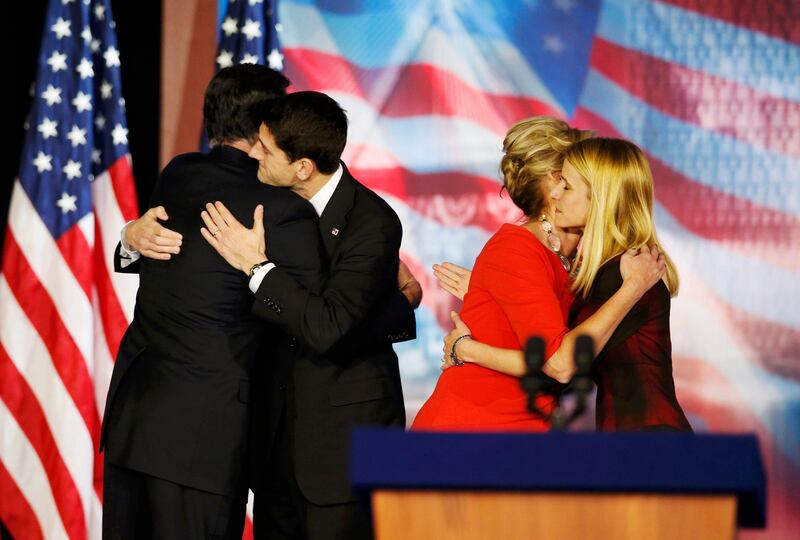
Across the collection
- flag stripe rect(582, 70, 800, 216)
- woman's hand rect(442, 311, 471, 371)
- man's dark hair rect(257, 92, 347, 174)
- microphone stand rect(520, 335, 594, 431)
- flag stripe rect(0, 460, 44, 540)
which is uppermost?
flag stripe rect(582, 70, 800, 216)

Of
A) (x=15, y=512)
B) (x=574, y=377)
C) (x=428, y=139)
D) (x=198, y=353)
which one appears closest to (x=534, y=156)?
(x=198, y=353)

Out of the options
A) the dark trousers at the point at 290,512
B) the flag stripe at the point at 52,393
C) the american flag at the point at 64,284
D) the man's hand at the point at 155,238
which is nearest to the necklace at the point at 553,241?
the dark trousers at the point at 290,512

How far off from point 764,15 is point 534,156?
267cm

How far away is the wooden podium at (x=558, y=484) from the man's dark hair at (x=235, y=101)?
1.65 metres

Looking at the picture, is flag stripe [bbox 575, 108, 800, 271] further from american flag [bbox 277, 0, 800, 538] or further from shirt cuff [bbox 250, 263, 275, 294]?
shirt cuff [bbox 250, 263, 275, 294]

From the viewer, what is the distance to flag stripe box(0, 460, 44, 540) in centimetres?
465

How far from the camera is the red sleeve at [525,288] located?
2619 millimetres

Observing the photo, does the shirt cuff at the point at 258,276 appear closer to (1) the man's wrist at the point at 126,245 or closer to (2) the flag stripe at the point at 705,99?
(1) the man's wrist at the point at 126,245

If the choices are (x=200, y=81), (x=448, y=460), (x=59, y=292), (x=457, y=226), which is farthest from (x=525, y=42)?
(x=448, y=460)

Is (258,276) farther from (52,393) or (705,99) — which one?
(705,99)

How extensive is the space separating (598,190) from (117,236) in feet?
9.19

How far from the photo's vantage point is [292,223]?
300 centimetres

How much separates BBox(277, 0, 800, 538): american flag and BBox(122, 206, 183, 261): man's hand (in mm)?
2221

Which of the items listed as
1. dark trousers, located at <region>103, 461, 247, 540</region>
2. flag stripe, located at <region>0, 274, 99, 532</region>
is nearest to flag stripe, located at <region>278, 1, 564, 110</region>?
flag stripe, located at <region>0, 274, 99, 532</region>
